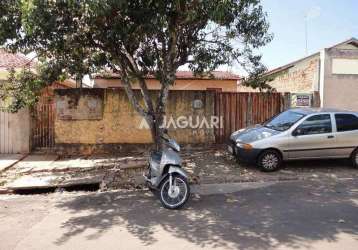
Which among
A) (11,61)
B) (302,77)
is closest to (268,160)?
(302,77)

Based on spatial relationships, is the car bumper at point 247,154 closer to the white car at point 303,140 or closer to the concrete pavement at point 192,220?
the white car at point 303,140

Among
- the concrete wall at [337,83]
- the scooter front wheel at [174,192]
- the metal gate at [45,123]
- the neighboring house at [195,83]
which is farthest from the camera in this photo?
the neighboring house at [195,83]

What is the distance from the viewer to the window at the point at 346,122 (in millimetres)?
9703

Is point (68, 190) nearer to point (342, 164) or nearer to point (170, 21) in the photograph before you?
point (170, 21)

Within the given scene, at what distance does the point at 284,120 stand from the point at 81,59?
591 cm

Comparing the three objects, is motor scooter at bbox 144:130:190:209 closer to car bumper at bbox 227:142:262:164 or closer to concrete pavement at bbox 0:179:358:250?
concrete pavement at bbox 0:179:358:250

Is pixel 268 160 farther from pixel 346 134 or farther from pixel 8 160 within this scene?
pixel 8 160

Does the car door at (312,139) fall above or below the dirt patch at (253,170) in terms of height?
above

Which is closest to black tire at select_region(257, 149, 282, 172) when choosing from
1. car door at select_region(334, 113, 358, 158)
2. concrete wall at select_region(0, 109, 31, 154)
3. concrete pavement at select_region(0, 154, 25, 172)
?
car door at select_region(334, 113, 358, 158)

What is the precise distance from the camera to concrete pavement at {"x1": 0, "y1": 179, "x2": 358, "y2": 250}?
5.02m

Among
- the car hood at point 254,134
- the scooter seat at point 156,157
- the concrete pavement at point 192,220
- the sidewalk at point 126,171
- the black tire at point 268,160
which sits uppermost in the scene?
the car hood at point 254,134

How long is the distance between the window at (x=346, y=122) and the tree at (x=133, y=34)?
2.89 metres

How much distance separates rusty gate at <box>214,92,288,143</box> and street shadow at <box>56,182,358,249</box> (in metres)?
5.01

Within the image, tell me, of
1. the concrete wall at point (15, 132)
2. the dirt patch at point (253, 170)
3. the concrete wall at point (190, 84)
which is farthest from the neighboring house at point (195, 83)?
the dirt patch at point (253, 170)
